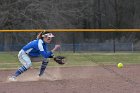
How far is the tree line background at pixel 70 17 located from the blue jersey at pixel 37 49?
549 inches

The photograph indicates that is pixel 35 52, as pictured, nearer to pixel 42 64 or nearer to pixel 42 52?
pixel 42 64

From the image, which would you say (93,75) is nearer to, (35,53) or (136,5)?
(35,53)

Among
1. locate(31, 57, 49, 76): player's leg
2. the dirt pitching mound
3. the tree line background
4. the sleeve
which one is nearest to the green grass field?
locate(31, 57, 49, 76): player's leg

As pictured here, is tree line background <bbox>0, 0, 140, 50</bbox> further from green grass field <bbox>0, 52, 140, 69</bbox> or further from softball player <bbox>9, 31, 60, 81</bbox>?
softball player <bbox>9, 31, 60, 81</bbox>

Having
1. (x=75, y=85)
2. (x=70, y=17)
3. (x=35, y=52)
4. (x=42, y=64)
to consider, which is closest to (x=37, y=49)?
(x=35, y=52)

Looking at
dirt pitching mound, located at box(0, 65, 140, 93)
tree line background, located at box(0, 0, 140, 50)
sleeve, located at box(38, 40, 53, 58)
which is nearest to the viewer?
dirt pitching mound, located at box(0, 65, 140, 93)

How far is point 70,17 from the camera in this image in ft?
115

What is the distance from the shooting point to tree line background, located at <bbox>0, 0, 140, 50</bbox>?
97.1 feet

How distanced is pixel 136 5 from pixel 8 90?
29.3 meters

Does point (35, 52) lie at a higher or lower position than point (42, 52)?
lower

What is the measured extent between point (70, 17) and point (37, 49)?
76.4ft

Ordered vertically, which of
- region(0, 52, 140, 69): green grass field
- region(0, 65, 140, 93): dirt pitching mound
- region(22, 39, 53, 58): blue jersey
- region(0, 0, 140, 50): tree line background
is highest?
region(22, 39, 53, 58): blue jersey

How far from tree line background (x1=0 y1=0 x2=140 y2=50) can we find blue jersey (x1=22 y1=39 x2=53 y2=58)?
45.8 ft

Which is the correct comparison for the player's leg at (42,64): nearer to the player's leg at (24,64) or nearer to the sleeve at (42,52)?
the player's leg at (24,64)
